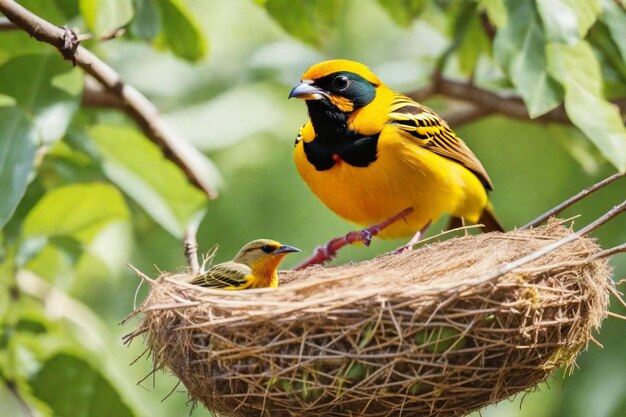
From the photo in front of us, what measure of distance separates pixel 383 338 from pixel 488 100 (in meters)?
3.03

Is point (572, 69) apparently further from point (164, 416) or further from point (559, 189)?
point (164, 416)

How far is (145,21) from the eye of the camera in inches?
213

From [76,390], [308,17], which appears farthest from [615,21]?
[76,390]

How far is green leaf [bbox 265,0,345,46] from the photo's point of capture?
5973 millimetres

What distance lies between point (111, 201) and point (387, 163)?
5.66 ft

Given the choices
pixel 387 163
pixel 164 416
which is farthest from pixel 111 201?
pixel 164 416

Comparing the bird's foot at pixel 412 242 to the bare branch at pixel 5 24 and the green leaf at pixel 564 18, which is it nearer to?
the green leaf at pixel 564 18

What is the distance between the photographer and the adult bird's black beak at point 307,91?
492cm

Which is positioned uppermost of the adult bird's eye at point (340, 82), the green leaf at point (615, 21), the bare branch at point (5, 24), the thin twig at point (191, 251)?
the bare branch at point (5, 24)

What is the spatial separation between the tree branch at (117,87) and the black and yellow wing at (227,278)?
0.95 metres

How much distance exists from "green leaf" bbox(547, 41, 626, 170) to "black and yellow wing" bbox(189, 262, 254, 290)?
1508 millimetres

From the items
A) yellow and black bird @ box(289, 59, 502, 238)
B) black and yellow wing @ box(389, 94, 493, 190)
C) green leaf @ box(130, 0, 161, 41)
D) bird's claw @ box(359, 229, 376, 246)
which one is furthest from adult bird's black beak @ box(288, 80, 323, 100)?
green leaf @ box(130, 0, 161, 41)

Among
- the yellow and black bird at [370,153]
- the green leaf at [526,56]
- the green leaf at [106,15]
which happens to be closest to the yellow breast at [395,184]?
the yellow and black bird at [370,153]

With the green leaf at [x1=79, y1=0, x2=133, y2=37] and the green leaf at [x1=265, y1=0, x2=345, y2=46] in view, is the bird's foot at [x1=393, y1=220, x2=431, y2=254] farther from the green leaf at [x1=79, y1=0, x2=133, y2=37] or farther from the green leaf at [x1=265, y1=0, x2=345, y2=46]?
the green leaf at [x1=79, y1=0, x2=133, y2=37]
